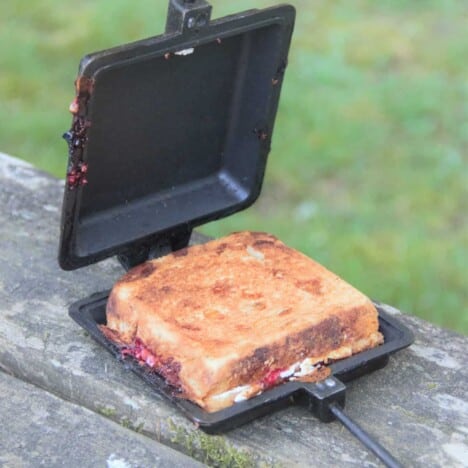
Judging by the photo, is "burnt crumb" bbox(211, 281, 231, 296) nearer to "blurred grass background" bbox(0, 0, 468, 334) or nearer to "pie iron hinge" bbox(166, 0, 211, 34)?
"pie iron hinge" bbox(166, 0, 211, 34)

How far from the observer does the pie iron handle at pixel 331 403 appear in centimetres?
169

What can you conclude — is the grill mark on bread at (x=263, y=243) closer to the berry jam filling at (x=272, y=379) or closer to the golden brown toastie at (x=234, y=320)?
the golden brown toastie at (x=234, y=320)

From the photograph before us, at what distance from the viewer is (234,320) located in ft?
5.91

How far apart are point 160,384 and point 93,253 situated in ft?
0.95

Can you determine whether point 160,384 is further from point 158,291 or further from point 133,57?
point 133,57

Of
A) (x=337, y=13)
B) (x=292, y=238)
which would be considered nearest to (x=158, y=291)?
(x=292, y=238)

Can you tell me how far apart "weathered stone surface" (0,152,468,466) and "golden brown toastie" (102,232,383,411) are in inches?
2.5

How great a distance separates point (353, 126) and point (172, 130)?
2162 millimetres

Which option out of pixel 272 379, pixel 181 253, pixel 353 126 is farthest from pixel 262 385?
pixel 353 126

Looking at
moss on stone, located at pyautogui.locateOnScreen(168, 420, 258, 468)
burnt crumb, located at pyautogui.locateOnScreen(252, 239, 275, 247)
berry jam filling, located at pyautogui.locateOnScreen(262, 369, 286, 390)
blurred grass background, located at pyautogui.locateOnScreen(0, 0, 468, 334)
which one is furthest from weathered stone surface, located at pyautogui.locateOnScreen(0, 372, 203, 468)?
blurred grass background, located at pyautogui.locateOnScreen(0, 0, 468, 334)

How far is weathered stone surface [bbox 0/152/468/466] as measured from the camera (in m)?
1.71

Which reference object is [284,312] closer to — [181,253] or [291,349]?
[291,349]

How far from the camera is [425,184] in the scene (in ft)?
12.3

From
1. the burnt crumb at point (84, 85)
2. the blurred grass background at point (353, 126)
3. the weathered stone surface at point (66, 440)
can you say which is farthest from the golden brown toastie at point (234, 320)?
the blurred grass background at point (353, 126)
